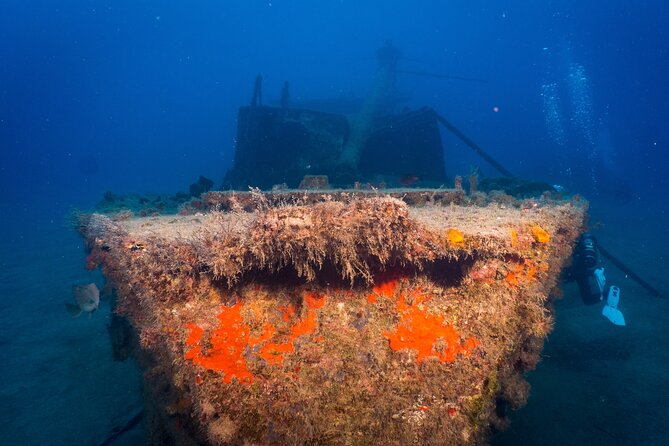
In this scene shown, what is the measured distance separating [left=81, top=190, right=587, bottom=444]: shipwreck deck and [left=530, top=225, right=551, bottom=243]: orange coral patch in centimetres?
2

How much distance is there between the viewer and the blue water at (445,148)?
5859 mm

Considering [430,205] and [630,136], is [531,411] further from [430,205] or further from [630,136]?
[630,136]

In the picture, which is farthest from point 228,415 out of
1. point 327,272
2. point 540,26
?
point 540,26

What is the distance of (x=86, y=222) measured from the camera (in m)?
5.52

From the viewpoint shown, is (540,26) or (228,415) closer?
(228,415)

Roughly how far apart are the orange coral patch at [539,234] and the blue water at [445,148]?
10.7ft

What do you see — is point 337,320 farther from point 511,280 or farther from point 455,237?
point 511,280

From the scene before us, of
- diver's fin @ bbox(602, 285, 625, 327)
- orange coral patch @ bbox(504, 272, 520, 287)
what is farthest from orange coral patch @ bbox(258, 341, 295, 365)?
diver's fin @ bbox(602, 285, 625, 327)

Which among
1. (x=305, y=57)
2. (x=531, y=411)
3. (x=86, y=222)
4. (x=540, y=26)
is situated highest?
(x=540, y=26)

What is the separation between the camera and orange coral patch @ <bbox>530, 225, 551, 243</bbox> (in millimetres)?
2889

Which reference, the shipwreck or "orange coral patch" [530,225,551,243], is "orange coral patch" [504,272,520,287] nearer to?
the shipwreck

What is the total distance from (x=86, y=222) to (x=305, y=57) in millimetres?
206011

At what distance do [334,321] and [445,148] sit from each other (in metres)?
119

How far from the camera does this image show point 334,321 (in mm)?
2510
